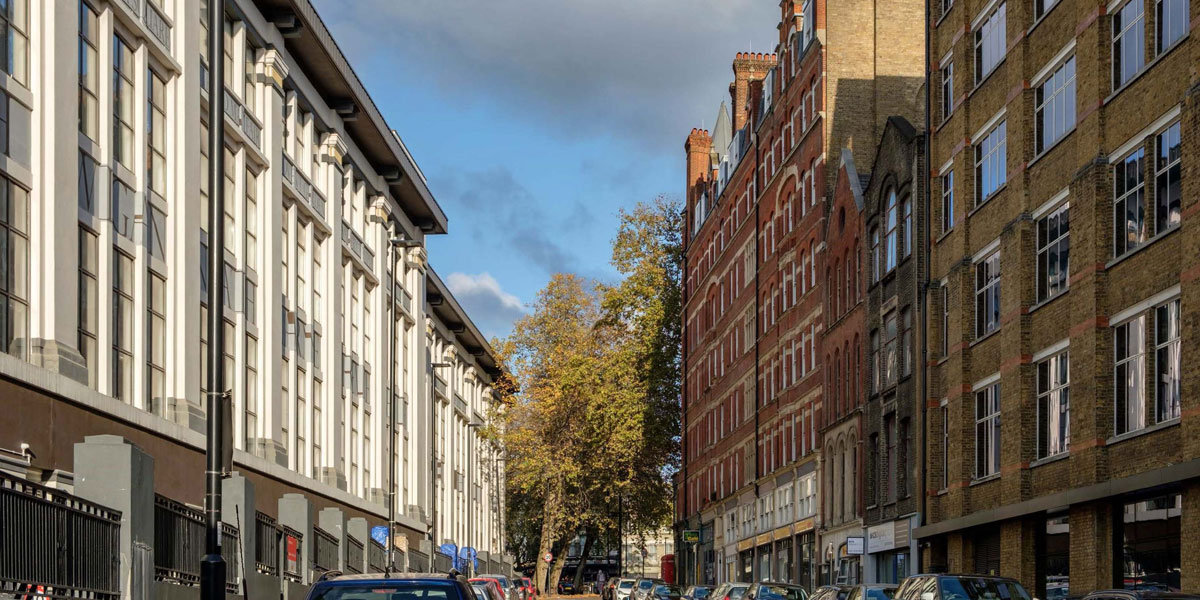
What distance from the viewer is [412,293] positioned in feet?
222

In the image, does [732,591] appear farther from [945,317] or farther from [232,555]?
[232,555]

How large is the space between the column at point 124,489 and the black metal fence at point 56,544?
23cm

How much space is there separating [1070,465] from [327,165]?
26.5m

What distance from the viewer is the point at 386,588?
12.4 m

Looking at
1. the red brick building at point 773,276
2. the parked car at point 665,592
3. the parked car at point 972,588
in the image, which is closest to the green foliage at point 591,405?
the red brick building at point 773,276

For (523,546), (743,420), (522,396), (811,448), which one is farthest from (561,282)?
(523,546)

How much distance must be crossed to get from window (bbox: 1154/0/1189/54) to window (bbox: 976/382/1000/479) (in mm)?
10598

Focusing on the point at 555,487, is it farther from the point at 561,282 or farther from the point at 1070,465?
the point at 1070,465

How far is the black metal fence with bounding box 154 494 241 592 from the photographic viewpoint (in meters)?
21.9

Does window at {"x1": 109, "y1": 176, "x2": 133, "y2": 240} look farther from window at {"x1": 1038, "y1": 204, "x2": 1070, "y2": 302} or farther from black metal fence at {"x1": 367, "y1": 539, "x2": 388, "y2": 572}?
window at {"x1": 1038, "y1": 204, "x2": 1070, "y2": 302}

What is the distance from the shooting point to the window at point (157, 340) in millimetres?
31812

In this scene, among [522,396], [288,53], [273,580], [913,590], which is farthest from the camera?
[522,396]

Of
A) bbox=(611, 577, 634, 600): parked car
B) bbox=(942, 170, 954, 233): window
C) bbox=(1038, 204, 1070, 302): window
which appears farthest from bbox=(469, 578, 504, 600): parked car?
bbox=(611, 577, 634, 600): parked car

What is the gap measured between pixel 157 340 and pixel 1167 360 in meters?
A: 18.6
